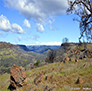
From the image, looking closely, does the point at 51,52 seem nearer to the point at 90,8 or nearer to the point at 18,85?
the point at 18,85

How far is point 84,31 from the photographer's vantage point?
752 cm

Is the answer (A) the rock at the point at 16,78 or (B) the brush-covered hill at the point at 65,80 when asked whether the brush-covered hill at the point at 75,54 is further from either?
(A) the rock at the point at 16,78

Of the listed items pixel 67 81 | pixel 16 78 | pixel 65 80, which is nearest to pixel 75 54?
pixel 65 80

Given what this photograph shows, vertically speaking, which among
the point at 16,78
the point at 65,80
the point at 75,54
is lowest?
the point at 16,78

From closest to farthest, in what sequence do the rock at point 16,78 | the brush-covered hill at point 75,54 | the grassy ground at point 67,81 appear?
the grassy ground at point 67,81 < the rock at point 16,78 < the brush-covered hill at point 75,54

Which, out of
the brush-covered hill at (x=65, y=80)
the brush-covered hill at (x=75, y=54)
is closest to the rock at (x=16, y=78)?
the brush-covered hill at (x=65, y=80)

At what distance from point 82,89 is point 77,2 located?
26.2 feet

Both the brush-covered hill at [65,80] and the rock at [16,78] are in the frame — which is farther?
the rock at [16,78]

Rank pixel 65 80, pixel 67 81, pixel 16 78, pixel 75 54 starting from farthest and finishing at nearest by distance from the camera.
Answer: pixel 75 54 → pixel 16 78 → pixel 65 80 → pixel 67 81

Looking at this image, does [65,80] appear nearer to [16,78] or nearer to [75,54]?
[16,78]

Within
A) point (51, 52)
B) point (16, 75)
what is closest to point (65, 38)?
point (51, 52)

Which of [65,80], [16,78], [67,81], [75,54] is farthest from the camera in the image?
[75,54]

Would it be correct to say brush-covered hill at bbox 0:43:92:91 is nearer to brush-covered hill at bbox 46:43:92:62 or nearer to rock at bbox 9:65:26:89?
rock at bbox 9:65:26:89

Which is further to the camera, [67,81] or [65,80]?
[65,80]
